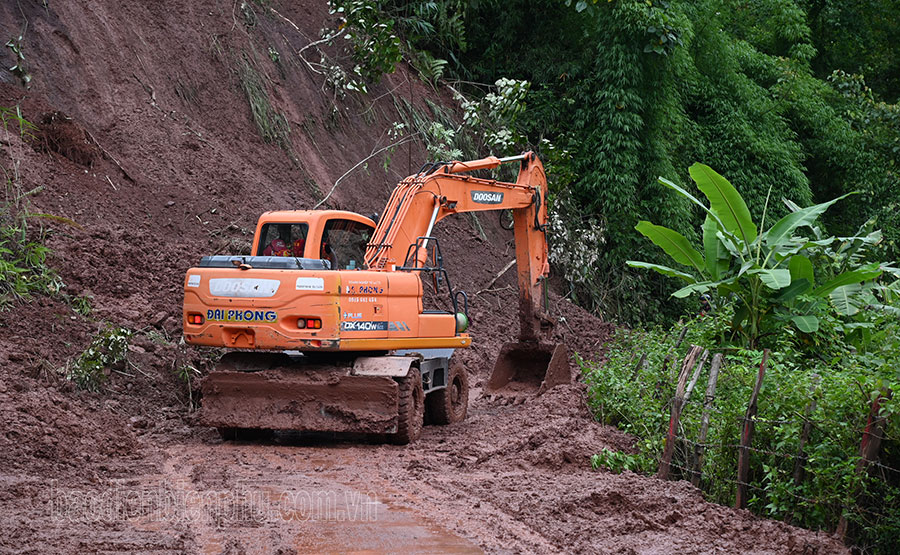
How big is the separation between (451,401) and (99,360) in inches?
151

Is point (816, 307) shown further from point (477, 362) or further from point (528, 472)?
point (477, 362)

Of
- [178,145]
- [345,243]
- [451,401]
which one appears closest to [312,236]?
[345,243]

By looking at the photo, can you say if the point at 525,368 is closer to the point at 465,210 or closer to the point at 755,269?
the point at 465,210

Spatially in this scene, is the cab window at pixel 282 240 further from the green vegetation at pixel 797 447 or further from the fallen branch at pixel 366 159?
the fallen branch at pixel 366 159

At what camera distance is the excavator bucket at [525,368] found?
12.6 metres

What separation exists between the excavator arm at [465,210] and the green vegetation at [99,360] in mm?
2895

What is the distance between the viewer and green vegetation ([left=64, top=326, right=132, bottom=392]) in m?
9.93

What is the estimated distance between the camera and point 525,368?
13.1m

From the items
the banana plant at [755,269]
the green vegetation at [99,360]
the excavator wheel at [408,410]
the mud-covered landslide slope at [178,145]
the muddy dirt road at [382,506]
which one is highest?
the mud-covered landslide slope at [178,145]

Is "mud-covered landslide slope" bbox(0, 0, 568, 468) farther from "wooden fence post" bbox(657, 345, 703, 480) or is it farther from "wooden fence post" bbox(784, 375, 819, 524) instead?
"wooden fence post" bbox(784, 375, 819, 524)

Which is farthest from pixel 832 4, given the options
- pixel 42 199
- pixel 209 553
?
pixel 209 553

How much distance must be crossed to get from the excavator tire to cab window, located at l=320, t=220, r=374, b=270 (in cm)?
166

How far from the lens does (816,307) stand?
33.2 feet

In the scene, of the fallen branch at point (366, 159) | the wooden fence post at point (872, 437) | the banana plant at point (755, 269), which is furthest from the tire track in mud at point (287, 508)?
the fallen branch at point (366, 159)
